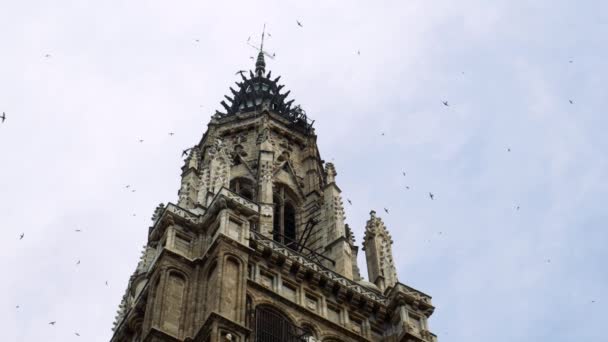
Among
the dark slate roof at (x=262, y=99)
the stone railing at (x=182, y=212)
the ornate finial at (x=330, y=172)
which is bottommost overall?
Answer: the stone railing at (x=182, y=212)

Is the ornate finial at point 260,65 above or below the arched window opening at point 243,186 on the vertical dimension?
above

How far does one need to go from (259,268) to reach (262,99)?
2414 cm

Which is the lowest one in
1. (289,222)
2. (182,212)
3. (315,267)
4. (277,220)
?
(315,267)

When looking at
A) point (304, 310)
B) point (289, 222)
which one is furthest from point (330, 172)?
point (304, 310)

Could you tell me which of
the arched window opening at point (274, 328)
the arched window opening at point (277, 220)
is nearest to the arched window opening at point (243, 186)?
the arched window opening at point (277, 220)

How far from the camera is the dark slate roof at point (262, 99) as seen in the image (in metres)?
64.6

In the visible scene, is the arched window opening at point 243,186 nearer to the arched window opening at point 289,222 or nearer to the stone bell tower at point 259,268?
the stone bell tower at point 259,268

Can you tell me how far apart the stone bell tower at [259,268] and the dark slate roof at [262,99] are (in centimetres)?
654

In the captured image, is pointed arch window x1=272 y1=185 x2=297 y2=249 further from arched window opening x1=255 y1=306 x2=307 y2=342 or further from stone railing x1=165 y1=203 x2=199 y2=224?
arched window opening x1=255 y1=306 x2=307 y2=342

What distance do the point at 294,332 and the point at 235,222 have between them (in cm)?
495

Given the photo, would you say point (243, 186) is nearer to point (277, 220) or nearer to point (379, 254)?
point (277, 220)

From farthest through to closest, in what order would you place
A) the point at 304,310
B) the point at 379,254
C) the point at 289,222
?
the point at 289,222 → the point at 379,254 → the point at 304,310

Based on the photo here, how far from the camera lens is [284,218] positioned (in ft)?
181

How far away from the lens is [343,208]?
54.4 m
